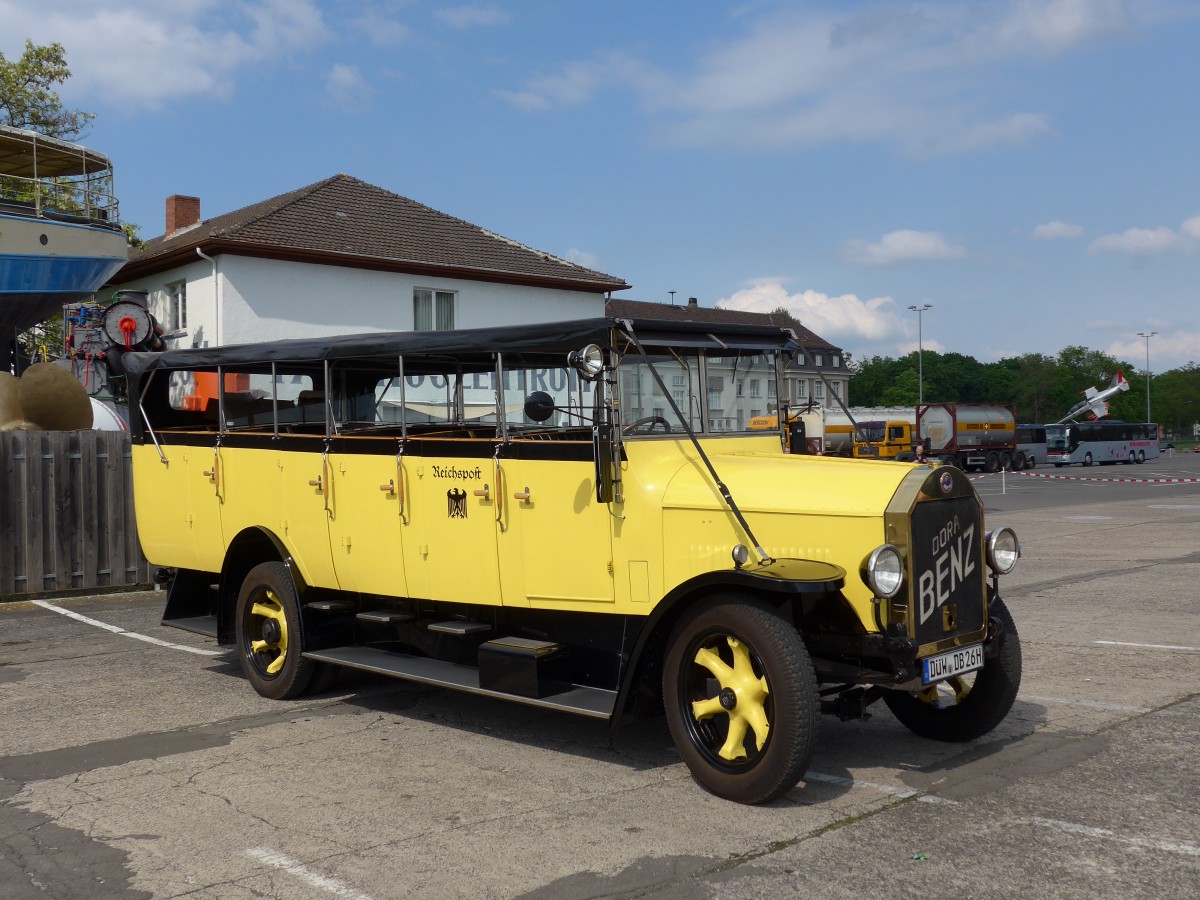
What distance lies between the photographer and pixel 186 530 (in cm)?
840

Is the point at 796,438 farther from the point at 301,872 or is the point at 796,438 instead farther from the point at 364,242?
the point at 364,242

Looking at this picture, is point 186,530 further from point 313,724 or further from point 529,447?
point 529,447

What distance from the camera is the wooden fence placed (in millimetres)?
12766

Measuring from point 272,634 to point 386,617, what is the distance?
1183mm

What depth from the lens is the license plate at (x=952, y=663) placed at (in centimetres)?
501

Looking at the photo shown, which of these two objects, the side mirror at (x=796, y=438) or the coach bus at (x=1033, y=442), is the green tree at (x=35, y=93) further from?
the coach bus at (x=1033, y=442)

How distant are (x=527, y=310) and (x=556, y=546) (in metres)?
23.6

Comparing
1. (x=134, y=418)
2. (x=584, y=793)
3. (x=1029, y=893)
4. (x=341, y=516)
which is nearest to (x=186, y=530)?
(x=134, y=418)

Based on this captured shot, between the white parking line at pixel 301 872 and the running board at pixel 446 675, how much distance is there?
5.15ft

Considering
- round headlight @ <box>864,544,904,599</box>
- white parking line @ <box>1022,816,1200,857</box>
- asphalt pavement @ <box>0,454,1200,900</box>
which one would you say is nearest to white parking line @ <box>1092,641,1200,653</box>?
asphalt pavement @ <box>0,454,1200,900</box>

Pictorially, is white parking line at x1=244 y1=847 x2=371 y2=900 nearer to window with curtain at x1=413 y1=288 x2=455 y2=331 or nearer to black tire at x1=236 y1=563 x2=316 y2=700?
black tire at x1=236 y1=563 x2=316 y2=700

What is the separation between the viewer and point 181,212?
33.1 metres

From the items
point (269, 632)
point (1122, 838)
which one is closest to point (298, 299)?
point (269, 632)

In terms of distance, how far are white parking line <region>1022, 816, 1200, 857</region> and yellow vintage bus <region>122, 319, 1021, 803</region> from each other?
30.2 inches
